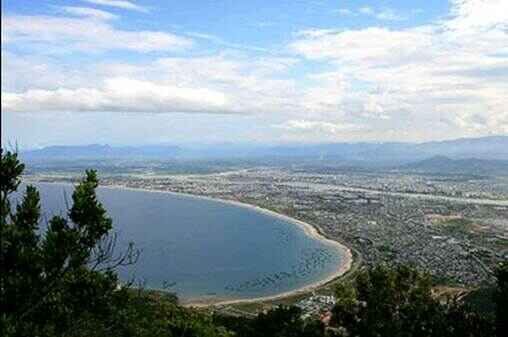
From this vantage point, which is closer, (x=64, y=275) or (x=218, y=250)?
(x=64, y=275)

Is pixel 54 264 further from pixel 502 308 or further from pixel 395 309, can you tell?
pixel 395 309

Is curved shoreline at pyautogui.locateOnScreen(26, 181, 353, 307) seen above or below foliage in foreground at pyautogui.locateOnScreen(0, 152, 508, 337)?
below

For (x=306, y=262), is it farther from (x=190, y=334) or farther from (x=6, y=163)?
(x=6, y=163)

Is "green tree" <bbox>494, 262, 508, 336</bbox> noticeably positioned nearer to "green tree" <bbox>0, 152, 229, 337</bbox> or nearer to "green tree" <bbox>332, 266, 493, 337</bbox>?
"green tree" <bbox>332, 266, 493, 337</bbox>


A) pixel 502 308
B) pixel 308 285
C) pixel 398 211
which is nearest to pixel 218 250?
pixel 308 285

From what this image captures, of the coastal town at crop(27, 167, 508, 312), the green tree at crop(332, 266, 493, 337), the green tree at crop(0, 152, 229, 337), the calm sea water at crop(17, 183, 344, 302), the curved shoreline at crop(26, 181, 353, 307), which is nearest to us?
the green tree at crop(0, 152, 229, 337)

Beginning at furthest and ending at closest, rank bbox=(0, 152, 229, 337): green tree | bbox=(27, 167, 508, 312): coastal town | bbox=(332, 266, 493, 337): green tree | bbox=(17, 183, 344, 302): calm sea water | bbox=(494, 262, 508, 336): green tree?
bbox=(27, 167, 508, 312): coastal town, bbox=(17, 183, 344, 302): calm sea water, bbox=(332, 266, 493, 337): green tree, bbox=(494, 262, 508, 336): green tree, bbox=(0, 152, 229, 337): green tree

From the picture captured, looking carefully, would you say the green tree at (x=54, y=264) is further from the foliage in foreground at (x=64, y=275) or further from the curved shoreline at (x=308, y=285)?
the curved shoreline at (x=308, y=285)

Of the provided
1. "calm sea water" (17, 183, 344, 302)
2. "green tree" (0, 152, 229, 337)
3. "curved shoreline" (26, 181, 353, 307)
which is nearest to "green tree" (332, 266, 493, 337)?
"green tree" (0, 152, 229, 337)

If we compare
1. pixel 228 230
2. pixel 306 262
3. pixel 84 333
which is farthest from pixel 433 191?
pixel 84 333
